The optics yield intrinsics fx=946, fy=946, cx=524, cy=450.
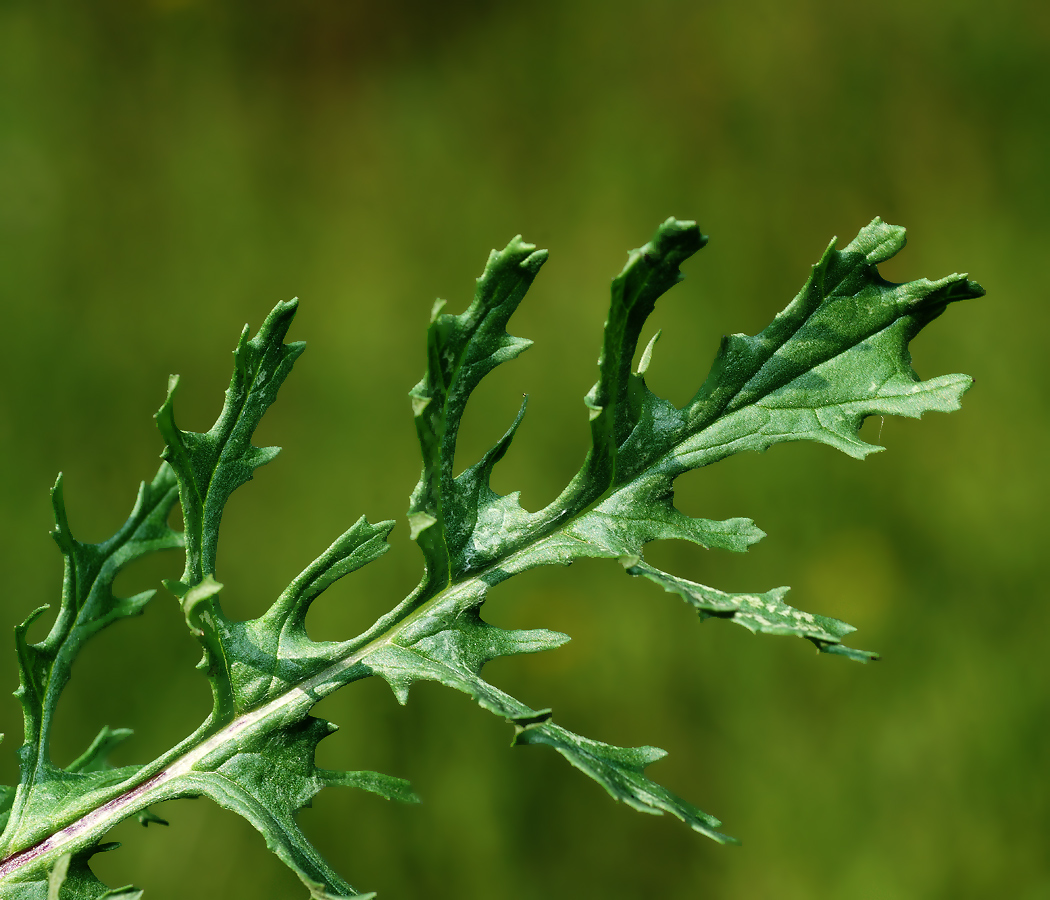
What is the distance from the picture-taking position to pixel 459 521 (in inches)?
23.5

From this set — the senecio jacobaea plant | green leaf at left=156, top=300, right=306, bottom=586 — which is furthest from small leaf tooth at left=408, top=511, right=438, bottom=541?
green leaf at left=156, top=300, right=306, bottom=586

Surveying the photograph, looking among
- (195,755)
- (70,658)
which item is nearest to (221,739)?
(195,755)

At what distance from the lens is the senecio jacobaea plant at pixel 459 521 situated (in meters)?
0.55

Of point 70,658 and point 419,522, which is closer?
point 419,522

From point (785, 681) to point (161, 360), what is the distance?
68.4 inches

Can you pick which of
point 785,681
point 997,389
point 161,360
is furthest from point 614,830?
point 161,360

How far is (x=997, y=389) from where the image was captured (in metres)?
2.37

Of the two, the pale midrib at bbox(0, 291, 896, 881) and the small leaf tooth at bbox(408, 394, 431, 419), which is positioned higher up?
the small leaf tooth at bbox(408, 394, 431, 419)

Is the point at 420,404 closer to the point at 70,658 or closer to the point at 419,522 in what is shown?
the point at 419,522

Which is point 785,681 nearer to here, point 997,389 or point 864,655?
point 997,389

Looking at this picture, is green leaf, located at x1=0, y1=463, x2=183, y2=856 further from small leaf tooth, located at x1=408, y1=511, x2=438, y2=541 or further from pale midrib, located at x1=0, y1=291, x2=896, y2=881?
small leaf tooth, located at x1=408, y1=511, x2=438, y2=541

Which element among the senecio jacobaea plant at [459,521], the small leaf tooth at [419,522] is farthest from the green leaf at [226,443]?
the small leaf tooth at [419,522]

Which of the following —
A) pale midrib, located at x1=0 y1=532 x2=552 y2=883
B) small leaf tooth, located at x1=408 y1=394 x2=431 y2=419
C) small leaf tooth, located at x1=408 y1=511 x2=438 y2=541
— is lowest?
pale midrib, located at x1=0 y1=532 x2=552 y2=883

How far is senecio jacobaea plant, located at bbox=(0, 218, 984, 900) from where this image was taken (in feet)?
1.80
